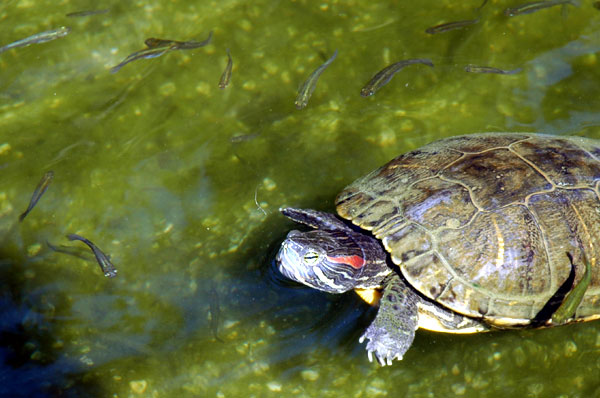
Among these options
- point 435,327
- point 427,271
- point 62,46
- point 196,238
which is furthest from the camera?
Answer: point 62,46

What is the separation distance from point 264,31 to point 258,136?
1.49 metres

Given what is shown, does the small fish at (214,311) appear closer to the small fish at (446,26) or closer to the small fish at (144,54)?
the small fish at (144,54)

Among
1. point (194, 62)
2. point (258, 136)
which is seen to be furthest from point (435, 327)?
point (194, 62)

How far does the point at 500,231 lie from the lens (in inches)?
141

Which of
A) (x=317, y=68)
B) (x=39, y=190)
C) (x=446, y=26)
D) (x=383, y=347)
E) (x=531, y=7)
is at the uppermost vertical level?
(x=531, y=7)

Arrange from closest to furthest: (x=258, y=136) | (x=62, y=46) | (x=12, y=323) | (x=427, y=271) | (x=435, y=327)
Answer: (x=427, y=271) → (x=435, y=327) → (x=12, y=323) → (x=258, y=136) → (x=62, y=46)

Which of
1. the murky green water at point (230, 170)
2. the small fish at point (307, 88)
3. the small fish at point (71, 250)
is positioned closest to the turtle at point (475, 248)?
the murky green water at point (230, 170)

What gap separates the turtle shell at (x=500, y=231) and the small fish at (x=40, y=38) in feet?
13.7

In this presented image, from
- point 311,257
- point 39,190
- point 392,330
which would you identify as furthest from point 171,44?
point 392,330

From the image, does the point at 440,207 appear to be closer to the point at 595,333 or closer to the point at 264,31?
the point at 595,333

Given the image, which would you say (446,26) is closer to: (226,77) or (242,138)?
(226,77)

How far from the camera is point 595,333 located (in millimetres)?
4359

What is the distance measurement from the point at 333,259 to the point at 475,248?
98 centimetres

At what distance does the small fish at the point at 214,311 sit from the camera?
14.1 ft
